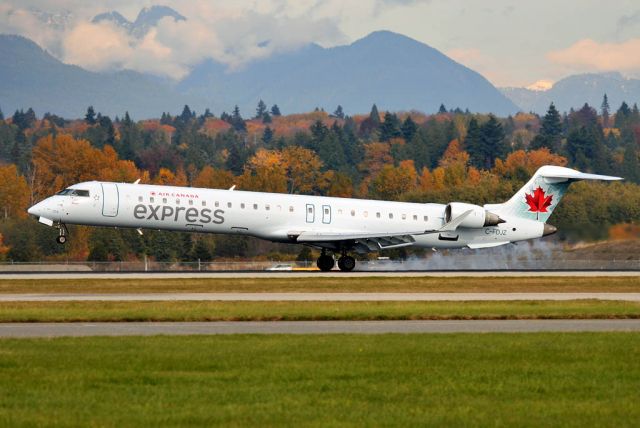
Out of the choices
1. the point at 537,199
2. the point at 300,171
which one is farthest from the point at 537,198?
the point at 300,171

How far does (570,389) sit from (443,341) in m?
5.79

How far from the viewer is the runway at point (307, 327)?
24188mm

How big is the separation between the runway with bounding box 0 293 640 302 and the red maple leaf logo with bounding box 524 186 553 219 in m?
17.5

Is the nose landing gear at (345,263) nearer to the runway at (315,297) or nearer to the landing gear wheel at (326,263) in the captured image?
the landing gear wheel at (326,263)

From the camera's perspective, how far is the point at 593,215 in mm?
74312

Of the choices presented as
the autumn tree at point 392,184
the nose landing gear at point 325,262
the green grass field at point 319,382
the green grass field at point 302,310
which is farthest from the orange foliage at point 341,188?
the green grass field at point 319,382

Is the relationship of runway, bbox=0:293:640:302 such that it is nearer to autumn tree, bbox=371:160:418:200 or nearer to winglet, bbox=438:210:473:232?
winglet, bbox=438:210:473:232

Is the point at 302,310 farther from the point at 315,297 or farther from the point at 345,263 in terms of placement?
the point at 345,263

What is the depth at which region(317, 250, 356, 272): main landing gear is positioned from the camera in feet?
173

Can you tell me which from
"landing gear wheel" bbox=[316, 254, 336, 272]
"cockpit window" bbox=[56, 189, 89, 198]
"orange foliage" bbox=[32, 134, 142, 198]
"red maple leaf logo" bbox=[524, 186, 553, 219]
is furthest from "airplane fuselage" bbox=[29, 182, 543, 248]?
"orange foliage" bbox=[32, 134, 142, 198]

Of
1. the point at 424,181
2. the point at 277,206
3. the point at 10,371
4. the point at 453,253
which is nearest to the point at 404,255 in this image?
the point at 453,253

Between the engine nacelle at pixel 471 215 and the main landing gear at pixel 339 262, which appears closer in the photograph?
the main landing gear at pixel 339 262

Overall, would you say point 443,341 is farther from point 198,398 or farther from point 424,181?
point 424,181

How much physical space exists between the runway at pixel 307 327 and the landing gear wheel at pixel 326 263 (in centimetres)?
2636
